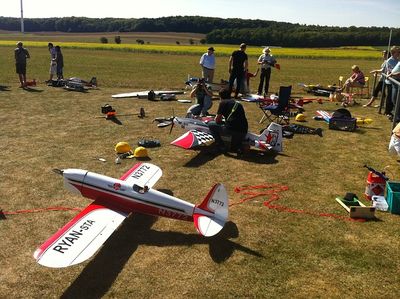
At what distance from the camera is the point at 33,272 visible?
6461mm

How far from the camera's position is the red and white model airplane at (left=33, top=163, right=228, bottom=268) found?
621cm

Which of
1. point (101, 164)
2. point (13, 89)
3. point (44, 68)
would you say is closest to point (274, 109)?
point (101, 164)

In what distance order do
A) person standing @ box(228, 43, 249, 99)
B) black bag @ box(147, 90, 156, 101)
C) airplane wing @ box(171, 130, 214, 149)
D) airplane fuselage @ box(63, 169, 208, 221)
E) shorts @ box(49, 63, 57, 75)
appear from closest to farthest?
airplane fuselage @ box(63, 169, 208, 221), airplane wing @ box(171, 130, 214, 149), person standing @ box(228, 43, 249, 99), black bag @ box(147, 90, 156, 101), shorts @ box(49, 63, 57, 75)

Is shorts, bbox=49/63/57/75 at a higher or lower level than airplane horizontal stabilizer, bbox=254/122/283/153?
higher

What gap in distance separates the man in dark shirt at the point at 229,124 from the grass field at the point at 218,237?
61cm

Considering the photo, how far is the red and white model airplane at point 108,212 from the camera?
6215mm

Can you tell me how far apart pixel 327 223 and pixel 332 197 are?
1385mm

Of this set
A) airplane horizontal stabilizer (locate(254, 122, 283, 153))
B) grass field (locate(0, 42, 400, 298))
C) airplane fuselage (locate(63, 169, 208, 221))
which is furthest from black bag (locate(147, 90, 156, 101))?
airplane fuselage (locate(63, 169, 208, 221))

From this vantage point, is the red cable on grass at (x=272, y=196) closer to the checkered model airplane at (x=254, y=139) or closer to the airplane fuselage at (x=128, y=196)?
the airplane fuselage at (x=128, y=196)

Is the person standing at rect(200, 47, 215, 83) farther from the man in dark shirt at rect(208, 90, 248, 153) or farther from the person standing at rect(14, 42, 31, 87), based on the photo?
the person standing at rect(14, 42, 31, 87)

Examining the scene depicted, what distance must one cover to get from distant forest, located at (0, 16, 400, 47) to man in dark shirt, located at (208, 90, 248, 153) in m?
79.6

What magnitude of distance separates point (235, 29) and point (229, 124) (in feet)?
311

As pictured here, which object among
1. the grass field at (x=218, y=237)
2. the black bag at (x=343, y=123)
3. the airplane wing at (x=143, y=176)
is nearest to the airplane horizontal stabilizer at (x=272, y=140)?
the grass field at (x=218, y=237)

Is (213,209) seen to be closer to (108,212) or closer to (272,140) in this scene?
(108,212)
